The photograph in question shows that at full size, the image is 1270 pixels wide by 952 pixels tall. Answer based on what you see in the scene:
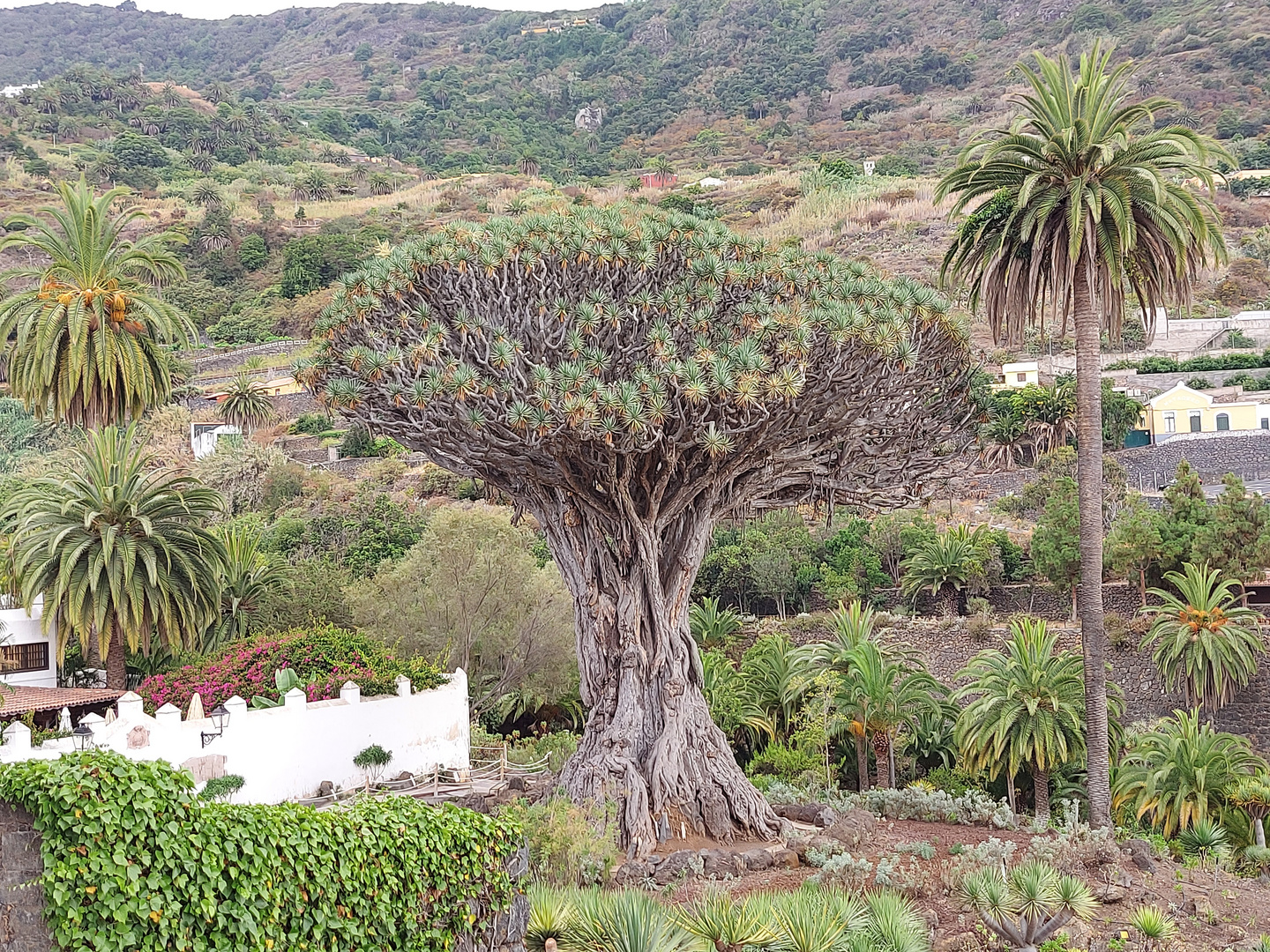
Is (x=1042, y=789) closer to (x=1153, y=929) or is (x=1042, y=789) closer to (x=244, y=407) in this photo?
(x=1153, y=929)

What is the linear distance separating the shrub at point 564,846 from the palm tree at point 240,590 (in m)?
13.2

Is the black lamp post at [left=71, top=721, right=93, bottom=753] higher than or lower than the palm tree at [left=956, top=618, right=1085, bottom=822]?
higher

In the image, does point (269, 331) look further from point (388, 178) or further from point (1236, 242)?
point (1236, 242)

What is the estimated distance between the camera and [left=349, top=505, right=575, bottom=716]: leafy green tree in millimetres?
26625

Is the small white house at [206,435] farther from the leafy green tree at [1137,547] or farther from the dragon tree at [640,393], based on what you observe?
the dragon tree at [640,393]

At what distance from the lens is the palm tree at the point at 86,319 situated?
64.7ft

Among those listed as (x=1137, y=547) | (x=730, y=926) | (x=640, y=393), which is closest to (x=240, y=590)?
(x=640, y=393)

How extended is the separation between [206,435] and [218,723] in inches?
1438

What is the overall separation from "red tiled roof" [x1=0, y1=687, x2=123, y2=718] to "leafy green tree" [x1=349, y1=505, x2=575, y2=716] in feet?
20.7

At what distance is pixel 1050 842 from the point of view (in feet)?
45.5

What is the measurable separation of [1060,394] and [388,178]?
226 feet

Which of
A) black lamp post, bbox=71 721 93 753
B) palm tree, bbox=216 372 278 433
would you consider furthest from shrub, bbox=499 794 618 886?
palm tree, bbox=216 372 278 433

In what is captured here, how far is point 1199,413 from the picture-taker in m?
46.6

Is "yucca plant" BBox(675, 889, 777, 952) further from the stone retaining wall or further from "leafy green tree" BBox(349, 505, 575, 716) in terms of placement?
"leafy green tree" BBox(349, 505, 575, 716)
